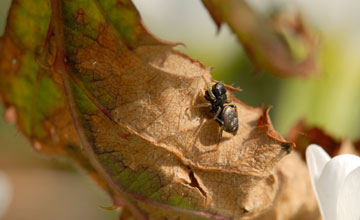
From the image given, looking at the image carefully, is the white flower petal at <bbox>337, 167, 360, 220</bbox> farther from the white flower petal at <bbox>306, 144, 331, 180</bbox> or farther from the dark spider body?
the dark spider body

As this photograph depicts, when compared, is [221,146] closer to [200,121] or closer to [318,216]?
[200,121]

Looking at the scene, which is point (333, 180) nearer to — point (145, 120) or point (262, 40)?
point (145, 120)

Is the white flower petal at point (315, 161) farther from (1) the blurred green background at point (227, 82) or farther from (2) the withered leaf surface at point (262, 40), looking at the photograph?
(1) the blurred green background at point (227, 82)

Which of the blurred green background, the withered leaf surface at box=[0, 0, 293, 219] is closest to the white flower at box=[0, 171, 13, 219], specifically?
the blurred green background

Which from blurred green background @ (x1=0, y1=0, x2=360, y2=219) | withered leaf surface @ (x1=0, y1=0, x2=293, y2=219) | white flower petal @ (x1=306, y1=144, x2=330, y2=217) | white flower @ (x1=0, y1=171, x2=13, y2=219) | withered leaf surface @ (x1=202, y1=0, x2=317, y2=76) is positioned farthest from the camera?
white flower @ (x1=0, y1=171, x2=13, y2=219)

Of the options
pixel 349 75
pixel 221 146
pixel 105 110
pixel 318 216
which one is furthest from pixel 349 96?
pixel 105 110

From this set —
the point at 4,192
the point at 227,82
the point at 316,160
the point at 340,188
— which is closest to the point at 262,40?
the point at 316,160
